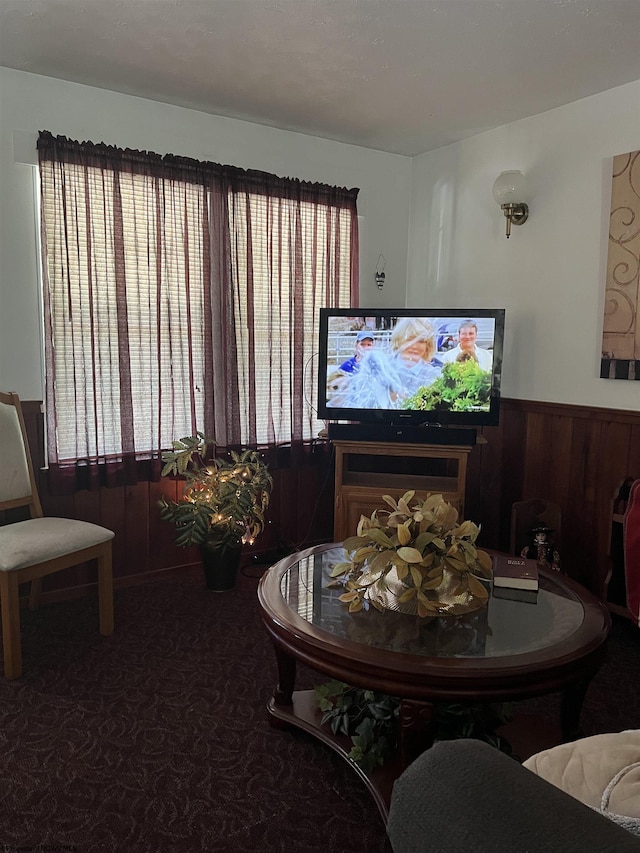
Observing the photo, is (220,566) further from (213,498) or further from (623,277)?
(623,277)

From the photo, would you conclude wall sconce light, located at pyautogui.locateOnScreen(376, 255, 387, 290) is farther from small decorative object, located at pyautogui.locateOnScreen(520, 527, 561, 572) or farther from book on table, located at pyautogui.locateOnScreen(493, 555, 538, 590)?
book on table, located at pyautogui.locateOnScreen(493, 555, 538, 590)

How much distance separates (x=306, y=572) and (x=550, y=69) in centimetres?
243

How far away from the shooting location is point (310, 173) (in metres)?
3.80

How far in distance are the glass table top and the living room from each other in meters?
1.45

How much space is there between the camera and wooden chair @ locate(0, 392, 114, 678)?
2.41 meters

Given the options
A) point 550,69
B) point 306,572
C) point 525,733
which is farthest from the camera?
point 550,69

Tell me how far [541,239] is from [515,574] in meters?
2.09

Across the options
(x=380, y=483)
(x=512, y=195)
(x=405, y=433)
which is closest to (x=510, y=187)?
(x=512, y=195)

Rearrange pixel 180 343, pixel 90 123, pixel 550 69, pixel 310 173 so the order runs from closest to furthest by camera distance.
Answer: pixel 550 69 < pixel 90 123 < pixel 180 343 < pixel 310 173

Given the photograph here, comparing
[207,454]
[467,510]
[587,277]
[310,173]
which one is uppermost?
[310,173]

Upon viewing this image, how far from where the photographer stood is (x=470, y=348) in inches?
137

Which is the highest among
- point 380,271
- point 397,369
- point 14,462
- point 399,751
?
point 380,271

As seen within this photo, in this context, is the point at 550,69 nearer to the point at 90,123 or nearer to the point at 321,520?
the point at 90,123

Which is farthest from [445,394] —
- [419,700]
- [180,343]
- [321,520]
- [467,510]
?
[419,700]
